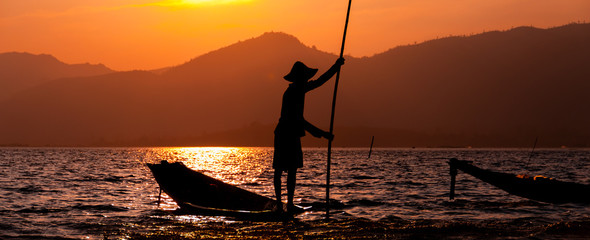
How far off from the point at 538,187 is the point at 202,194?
10943mm

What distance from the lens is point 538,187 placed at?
21422mm

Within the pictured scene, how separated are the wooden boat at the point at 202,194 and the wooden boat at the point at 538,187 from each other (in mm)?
8588

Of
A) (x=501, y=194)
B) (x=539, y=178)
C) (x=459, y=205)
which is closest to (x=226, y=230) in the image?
(x=459, y=205)

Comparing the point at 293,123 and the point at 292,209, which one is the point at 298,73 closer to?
the point at 293,123

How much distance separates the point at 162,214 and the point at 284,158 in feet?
16.1

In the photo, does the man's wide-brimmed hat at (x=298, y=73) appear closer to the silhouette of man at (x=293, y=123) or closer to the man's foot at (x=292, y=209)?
the silhouette of man at (x=293, y=123)

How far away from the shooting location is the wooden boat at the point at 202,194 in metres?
16.4

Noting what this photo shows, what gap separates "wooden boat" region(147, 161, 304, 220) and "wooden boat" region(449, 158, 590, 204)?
8588 mm

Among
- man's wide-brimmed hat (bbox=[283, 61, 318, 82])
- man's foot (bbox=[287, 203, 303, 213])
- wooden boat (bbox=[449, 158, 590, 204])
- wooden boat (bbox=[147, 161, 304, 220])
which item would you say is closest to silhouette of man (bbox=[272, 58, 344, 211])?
man's wide-brimmed hat (bbox=[283, 61, 318, 82])

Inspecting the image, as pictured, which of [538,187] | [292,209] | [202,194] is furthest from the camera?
[538,187]

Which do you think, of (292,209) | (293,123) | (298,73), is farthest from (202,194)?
(298,73)

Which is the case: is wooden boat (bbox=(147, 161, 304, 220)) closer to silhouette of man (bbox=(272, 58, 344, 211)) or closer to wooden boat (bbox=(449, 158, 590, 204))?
silhouette of man (bbox=(272, 58, 344, 211))

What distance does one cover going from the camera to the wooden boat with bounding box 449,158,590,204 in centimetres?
2059

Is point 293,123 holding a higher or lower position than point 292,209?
higher
